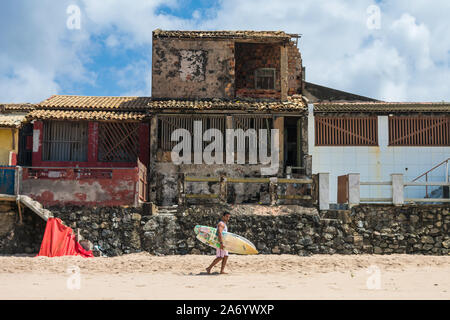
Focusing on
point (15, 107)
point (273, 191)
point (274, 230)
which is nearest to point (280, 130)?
point (273, 191)

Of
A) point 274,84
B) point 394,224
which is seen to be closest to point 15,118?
point 274,84

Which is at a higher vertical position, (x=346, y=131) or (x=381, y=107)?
(x=381, y=107)

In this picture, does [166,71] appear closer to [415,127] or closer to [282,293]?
[415,127]

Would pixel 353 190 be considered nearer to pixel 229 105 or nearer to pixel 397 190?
pixel 397 190

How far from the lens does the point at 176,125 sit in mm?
21453

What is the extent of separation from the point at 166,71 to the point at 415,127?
10.7 meters

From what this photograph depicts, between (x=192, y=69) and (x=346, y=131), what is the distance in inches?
276

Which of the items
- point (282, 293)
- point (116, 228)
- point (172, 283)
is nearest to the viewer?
point (282, 293)

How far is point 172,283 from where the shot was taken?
39.7 feet

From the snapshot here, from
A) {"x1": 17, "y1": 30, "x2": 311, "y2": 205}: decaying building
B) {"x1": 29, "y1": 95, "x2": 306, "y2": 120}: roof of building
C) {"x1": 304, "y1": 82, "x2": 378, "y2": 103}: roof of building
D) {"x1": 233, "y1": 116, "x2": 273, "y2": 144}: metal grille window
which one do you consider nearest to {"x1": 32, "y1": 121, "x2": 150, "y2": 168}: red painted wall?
{"x1": 17, "y1": 30, "x2": 311, "y2": 205}: decaying building

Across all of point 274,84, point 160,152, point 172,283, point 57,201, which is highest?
point 274,84

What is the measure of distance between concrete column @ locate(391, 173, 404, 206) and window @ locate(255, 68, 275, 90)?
7.94 metres

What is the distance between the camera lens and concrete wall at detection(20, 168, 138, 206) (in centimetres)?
1798

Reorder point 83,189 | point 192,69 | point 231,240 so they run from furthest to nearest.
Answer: point 192,69, point 83,189, point 231,240
